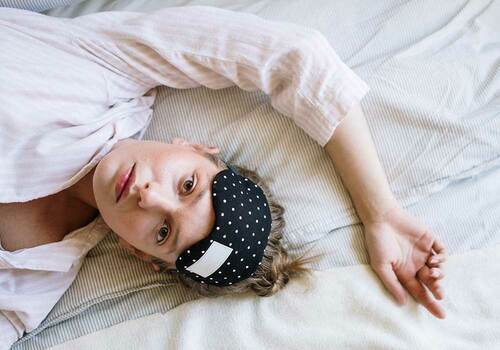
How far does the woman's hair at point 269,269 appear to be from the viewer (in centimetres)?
105

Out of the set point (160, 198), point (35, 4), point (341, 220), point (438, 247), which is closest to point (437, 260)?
point (438, 247)

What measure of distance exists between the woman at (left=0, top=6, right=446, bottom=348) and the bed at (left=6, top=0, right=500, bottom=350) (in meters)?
0.05

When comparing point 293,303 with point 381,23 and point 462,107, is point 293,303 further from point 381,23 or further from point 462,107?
point 381,23

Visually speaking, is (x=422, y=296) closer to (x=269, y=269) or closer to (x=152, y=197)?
(x=269, y=269)

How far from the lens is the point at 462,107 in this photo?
1140 mm

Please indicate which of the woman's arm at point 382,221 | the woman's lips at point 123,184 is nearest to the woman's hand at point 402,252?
the woman's arm at point 382,221

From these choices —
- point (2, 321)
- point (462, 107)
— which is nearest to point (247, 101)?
point (462, 107)

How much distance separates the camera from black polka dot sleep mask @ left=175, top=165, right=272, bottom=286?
948 mm

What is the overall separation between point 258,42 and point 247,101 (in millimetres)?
152

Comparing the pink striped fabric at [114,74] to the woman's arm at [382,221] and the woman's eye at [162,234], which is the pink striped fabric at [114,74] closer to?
the woman's arm at [382,221]

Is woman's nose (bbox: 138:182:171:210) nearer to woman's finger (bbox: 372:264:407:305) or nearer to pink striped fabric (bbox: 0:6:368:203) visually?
pink striped fabric (bbox: 0:6:368:203)

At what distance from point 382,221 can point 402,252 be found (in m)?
0.08

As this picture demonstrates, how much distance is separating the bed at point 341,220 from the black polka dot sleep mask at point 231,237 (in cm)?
13

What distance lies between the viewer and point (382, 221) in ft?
3.54
